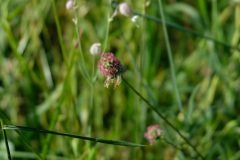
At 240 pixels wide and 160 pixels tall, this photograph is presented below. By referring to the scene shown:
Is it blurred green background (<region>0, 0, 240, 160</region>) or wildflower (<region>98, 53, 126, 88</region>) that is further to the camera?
blurred green background (<region>0, 0, 240, 160</region>)

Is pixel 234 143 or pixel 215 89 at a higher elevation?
pixel 215 89

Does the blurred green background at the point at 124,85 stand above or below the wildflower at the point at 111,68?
above

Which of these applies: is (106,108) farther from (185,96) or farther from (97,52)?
(97,52)

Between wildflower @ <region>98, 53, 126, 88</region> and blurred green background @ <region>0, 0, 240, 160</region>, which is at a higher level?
blurred green background @ <region>0, 0, 240, 160</region>

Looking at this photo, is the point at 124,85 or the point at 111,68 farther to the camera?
the point at 124,85

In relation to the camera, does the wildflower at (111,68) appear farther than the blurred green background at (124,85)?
No

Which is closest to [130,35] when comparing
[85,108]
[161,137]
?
[85,108]

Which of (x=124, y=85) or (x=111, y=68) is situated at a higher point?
(x=124, y=85)

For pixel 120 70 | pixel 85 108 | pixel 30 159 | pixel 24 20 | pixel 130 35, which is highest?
pixel 24 20
